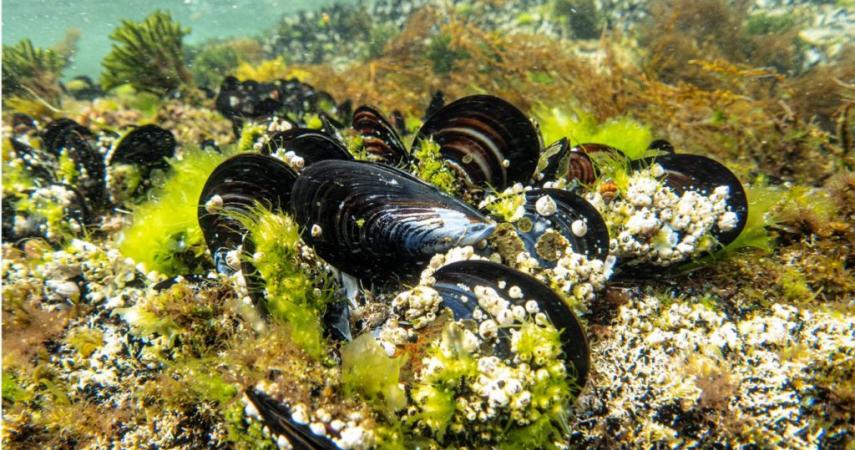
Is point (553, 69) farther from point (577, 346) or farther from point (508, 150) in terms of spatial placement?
point (577, 346)

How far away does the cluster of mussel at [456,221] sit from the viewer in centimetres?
225

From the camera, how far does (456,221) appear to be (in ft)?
8.76

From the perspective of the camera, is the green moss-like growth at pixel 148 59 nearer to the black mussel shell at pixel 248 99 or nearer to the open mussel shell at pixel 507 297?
the black mussel shell at pixel 248 99

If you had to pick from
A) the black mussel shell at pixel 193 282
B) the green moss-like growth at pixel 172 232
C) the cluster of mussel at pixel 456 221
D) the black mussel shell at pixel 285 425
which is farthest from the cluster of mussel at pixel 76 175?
the black mussel shell at pixel 285 425

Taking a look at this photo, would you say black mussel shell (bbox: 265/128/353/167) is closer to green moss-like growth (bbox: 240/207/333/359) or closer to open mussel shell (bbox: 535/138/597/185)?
green moss-like growth (bbox: 240/207/333/359)

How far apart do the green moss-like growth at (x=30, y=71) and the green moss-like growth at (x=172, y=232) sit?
7963 millimetres

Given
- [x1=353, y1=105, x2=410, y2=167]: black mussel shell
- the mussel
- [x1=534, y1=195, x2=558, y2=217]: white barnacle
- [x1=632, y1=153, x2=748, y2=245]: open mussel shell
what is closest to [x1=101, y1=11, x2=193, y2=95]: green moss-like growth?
the mussel

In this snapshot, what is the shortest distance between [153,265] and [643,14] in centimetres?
1386

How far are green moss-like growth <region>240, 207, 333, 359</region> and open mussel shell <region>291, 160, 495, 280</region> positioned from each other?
Result: 0.47 feet

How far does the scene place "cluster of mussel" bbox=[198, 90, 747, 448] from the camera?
2.25m

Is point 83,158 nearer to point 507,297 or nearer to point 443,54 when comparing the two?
point 507,297

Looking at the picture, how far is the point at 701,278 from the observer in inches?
119

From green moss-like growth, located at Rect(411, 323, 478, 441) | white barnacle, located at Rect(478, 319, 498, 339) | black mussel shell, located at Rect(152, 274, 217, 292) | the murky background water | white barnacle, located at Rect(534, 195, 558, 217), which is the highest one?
the murky background water

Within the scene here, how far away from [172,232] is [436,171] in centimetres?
225
